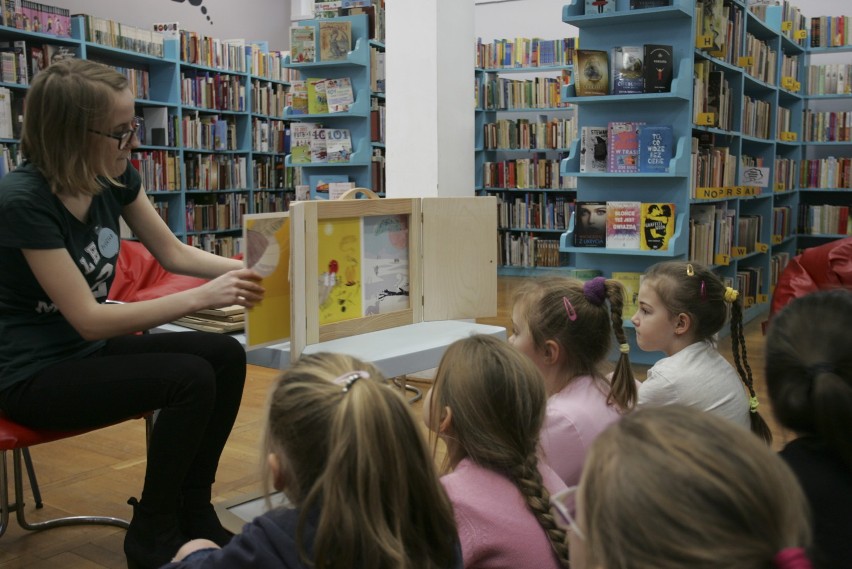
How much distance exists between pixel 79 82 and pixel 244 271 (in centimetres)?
53

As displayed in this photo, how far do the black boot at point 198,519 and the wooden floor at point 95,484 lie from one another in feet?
0.51

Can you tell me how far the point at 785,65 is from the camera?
6543 millimetres

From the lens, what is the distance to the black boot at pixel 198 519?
188 cm

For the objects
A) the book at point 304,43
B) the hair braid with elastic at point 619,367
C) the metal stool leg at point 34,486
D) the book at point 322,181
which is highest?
the book at point 304,43

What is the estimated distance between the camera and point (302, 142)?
5.23 meters

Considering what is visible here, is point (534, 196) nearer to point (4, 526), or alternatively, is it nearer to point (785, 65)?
point (785, 65)

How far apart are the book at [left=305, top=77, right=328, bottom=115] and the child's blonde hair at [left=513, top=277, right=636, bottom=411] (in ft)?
11.4

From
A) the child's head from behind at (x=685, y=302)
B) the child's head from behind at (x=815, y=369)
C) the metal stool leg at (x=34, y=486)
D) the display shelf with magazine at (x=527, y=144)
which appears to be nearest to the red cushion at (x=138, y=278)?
the metal stool leg at (x=34, y=486)

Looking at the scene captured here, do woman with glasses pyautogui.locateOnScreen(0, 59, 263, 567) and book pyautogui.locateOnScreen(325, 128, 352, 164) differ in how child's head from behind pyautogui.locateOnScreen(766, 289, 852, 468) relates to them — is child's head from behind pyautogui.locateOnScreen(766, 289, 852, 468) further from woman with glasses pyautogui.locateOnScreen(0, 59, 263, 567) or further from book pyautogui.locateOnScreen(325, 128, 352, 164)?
book pyautogui.locateOnScreen(325, 128, 352, 164)

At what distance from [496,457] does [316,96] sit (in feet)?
13.5

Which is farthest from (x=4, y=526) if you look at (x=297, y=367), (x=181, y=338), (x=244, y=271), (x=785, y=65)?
(x=785, y=65)

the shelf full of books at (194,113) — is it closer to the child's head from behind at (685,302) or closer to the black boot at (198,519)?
the black boot at (198,519)

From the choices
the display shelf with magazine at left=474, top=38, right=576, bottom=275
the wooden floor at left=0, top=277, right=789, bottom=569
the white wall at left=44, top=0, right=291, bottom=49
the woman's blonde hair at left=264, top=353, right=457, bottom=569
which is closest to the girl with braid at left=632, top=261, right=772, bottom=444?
the wooden floor at left=0, top=277, right=789, bottom=569

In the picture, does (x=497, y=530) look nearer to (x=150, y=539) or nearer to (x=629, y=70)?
(x=150, y=539)
